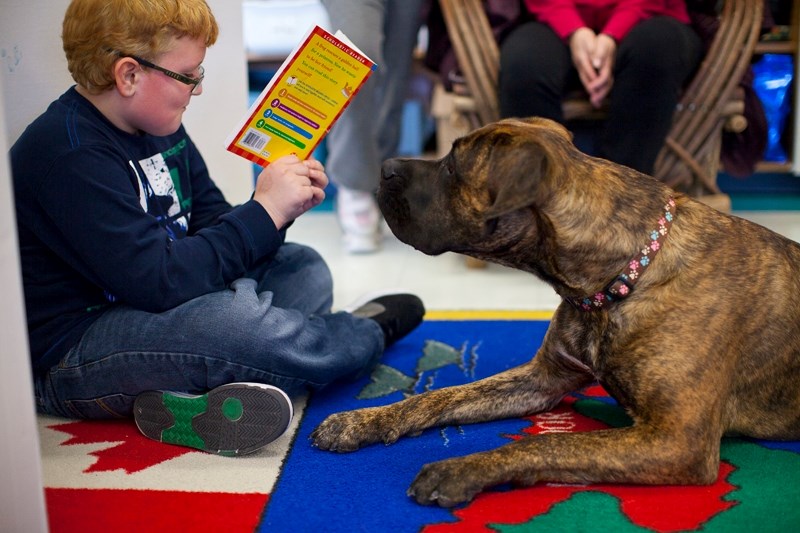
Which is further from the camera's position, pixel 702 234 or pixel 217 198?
pixel 217 198

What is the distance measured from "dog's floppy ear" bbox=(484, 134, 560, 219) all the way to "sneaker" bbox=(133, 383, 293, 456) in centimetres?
59

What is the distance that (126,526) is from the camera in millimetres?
1552

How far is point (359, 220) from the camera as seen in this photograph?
3.76m

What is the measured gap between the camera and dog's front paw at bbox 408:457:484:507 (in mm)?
1604

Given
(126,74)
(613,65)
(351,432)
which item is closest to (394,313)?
(351,432)

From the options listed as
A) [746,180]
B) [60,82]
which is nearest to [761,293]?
[60,82]

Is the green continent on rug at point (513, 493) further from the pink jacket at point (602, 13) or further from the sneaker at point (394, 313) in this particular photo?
the pink jacket at point (602, 13)

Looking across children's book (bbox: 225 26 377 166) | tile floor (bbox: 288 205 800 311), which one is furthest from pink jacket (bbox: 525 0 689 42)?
children's book (bbox: 225 26 377 166)

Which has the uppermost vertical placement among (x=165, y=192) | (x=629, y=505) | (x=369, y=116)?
(x=369, y=116)

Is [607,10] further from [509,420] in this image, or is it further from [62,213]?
[62,213]

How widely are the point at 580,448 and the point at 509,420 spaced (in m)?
0.39

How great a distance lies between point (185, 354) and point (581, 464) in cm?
85

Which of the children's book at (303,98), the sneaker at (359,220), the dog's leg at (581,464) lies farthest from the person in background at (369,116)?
the dog's leg at (581,464)

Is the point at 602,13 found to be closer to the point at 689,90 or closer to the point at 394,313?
the point at 689,90
